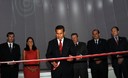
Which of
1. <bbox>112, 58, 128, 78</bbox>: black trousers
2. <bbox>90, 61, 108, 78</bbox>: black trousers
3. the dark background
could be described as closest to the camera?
<bbox>112, 58, 128, 78</bbox>: black trousers

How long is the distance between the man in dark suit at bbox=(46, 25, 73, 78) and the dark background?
12.2 ft

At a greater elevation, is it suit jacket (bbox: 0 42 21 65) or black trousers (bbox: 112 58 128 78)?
suit jacket (bbox: 0 42 21 65)

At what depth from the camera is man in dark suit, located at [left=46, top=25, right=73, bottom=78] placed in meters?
4.60

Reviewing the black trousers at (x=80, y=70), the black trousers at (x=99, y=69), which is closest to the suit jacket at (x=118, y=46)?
the black trousers at (x=99, y=69)

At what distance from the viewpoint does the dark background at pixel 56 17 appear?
8523 millimetres

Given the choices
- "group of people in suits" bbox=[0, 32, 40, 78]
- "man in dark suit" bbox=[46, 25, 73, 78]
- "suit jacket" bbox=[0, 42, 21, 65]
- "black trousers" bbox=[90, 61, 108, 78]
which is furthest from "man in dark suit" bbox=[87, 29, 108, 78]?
"suit jacket" bbox=[0, 42, 21, 65]

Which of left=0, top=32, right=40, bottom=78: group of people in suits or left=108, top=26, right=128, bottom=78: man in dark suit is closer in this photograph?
left=0, top=32, right=40, bottom=78: group of people in suits

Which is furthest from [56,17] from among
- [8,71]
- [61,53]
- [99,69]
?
[61,53]

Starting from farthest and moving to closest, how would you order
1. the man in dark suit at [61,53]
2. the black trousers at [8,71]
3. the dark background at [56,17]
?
the dark background at [56,17]
the black trousers at [8,71]
the man in dark suit at [61,53]

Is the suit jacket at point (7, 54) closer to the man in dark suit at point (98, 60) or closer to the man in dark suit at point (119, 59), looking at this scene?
the man in dark suit at point (98, 60)

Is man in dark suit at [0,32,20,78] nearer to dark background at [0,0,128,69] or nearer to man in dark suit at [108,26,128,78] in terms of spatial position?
dark background at [0,0,128,69]

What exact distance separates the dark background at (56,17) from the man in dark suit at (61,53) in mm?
3729

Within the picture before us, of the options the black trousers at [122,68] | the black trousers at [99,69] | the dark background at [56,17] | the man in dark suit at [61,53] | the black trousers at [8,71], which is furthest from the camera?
the dark background at [56,17]

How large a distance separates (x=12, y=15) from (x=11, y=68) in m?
2.88
